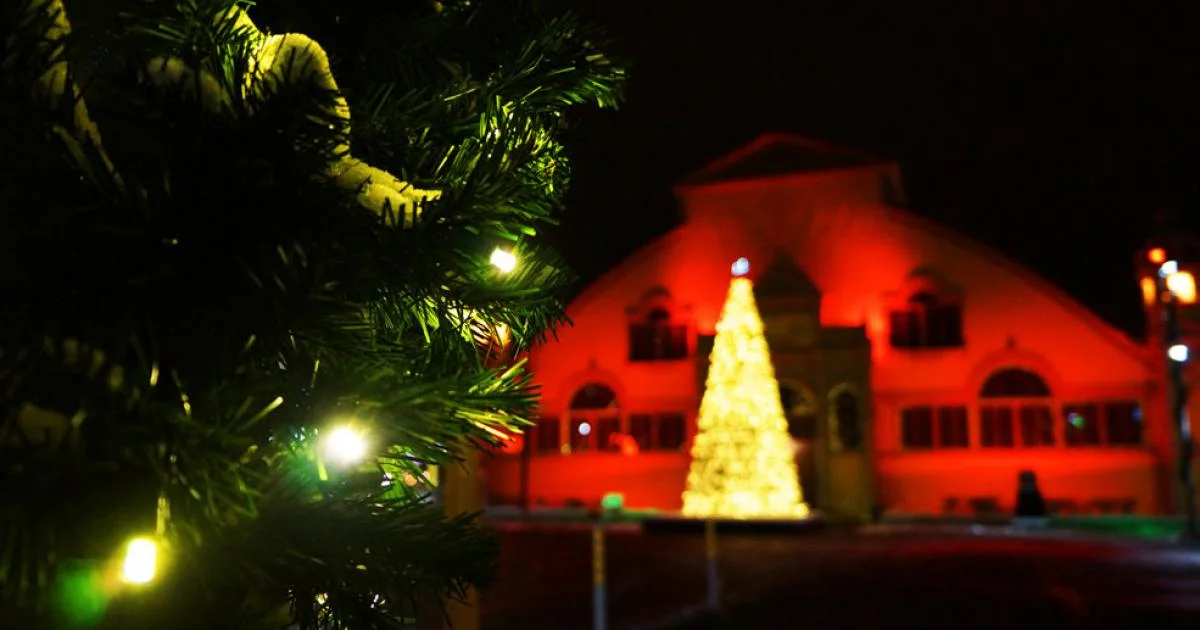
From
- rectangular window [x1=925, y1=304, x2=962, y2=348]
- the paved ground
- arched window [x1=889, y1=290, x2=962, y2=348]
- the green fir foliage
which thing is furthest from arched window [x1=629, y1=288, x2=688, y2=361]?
the green fir foliage

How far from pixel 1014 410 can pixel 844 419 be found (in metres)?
4.65

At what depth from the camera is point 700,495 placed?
82.6ft

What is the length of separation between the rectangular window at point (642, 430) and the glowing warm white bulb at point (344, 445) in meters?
28.9

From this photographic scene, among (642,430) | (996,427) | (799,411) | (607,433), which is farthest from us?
(607,433)

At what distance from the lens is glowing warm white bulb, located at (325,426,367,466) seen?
1423mm

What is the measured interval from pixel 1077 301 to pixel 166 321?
29.7 m

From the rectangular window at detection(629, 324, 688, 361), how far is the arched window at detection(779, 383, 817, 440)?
3378 mm

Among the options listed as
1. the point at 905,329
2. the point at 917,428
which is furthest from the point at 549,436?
the point at 905,329

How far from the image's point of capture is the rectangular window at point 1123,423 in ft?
Result: 87.8

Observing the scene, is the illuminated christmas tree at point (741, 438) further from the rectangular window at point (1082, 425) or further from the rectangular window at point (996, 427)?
the rectangular window at point (1082, 425)

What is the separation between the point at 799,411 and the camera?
92.8 feet

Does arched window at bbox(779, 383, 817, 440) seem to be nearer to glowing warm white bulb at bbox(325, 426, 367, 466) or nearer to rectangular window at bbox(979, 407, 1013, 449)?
rectangular window at bbox(979, 407, 1013, 449)

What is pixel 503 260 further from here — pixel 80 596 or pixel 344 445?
pixel 80 596

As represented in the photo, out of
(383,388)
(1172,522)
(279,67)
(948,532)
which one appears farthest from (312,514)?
(1172,522)
